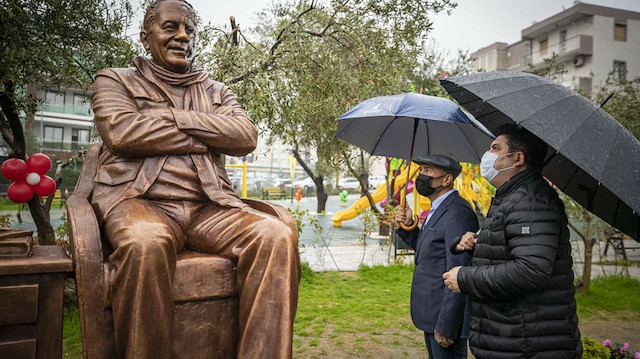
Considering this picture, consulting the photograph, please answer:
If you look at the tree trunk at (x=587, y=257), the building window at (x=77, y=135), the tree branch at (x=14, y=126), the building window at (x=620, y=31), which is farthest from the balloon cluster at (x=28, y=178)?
the building window at (x=620, y=31)

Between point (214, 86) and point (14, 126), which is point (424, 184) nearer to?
point (214, 86)

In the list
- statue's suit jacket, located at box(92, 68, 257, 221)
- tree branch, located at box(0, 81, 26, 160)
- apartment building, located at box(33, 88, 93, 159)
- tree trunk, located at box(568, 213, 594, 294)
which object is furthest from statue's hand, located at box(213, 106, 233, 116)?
apartment building, located at box(33, 88, 93, 159)

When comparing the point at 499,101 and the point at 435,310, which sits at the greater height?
the point at 499,101

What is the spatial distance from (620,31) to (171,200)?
31213 millimetres

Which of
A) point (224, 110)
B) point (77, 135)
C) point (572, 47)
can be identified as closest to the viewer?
point (224, 110)

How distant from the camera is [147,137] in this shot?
2467mm

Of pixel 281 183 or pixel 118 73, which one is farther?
pixel 281 183

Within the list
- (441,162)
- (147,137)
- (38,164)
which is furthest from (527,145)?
(38,164)

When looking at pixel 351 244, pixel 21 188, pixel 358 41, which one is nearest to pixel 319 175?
pixel 351 244

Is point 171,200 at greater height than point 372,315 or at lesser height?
greater

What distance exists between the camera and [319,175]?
18.1 metres

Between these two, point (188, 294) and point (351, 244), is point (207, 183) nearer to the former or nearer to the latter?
point (188, 294)

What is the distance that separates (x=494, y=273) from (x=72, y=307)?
211 inches

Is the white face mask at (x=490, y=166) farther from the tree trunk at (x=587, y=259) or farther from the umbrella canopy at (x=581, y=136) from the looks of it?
the tree trunk at (x=587, y=259)
